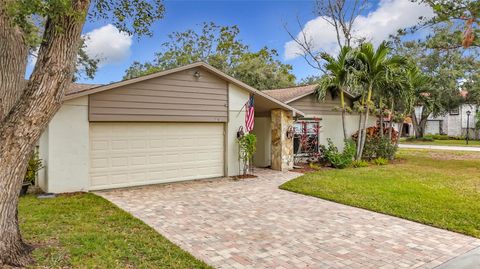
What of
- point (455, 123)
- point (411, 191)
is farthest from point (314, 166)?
point (455, 123)

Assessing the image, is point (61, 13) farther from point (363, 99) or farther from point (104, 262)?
point (363, 99)

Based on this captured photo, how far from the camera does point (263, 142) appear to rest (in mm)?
13562

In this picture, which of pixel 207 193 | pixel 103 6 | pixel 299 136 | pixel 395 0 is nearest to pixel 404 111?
pixel 299 136

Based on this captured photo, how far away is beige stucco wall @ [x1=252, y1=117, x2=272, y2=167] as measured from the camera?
1335cm

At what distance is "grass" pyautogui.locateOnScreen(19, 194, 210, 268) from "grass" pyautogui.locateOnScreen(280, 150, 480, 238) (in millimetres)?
4479

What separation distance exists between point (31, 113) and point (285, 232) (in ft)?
13.2

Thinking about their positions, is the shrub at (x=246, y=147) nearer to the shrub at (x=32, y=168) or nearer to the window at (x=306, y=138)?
the window at (x=306, y=138)

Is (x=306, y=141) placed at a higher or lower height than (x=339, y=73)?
lower

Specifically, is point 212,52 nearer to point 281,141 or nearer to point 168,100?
point 281,141

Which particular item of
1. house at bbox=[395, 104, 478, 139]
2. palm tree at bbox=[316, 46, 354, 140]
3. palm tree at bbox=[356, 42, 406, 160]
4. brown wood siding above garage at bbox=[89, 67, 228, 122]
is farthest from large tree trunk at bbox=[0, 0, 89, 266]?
house at bbox=[395, 104, 478, 139]

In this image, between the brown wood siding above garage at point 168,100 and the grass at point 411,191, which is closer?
the grass at point 411,191

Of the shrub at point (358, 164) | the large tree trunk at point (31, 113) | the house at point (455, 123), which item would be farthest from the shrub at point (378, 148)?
the house at point (455, 123)

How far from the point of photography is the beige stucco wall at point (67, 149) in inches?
319

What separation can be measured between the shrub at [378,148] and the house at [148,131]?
5550 millimetres
